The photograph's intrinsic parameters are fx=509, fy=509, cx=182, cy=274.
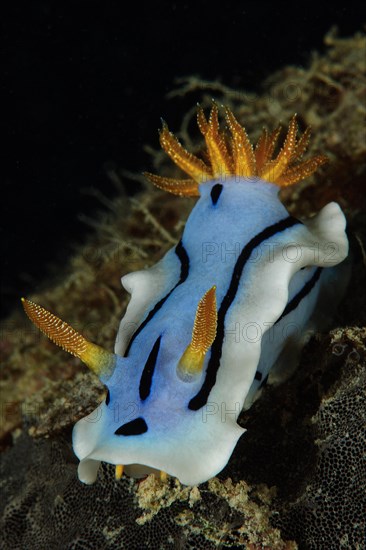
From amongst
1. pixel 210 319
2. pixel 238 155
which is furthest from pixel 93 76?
pixel 210 319

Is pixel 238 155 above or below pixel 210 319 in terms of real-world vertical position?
above

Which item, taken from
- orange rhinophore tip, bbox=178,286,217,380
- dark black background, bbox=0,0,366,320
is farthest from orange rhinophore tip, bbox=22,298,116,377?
dark black background, bbox=0,0,366,320

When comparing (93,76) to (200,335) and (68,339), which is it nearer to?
(68,339)

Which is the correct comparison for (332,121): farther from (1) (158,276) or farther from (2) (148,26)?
(2) (148,26)

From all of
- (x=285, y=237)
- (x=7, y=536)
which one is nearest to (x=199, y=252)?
(x=285, y=237)

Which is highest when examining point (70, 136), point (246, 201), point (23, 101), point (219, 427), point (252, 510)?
point (23, 101)

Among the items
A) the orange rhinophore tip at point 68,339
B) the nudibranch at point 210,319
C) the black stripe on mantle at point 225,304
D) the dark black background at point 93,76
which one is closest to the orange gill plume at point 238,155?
the nudibranch at point 210,319
